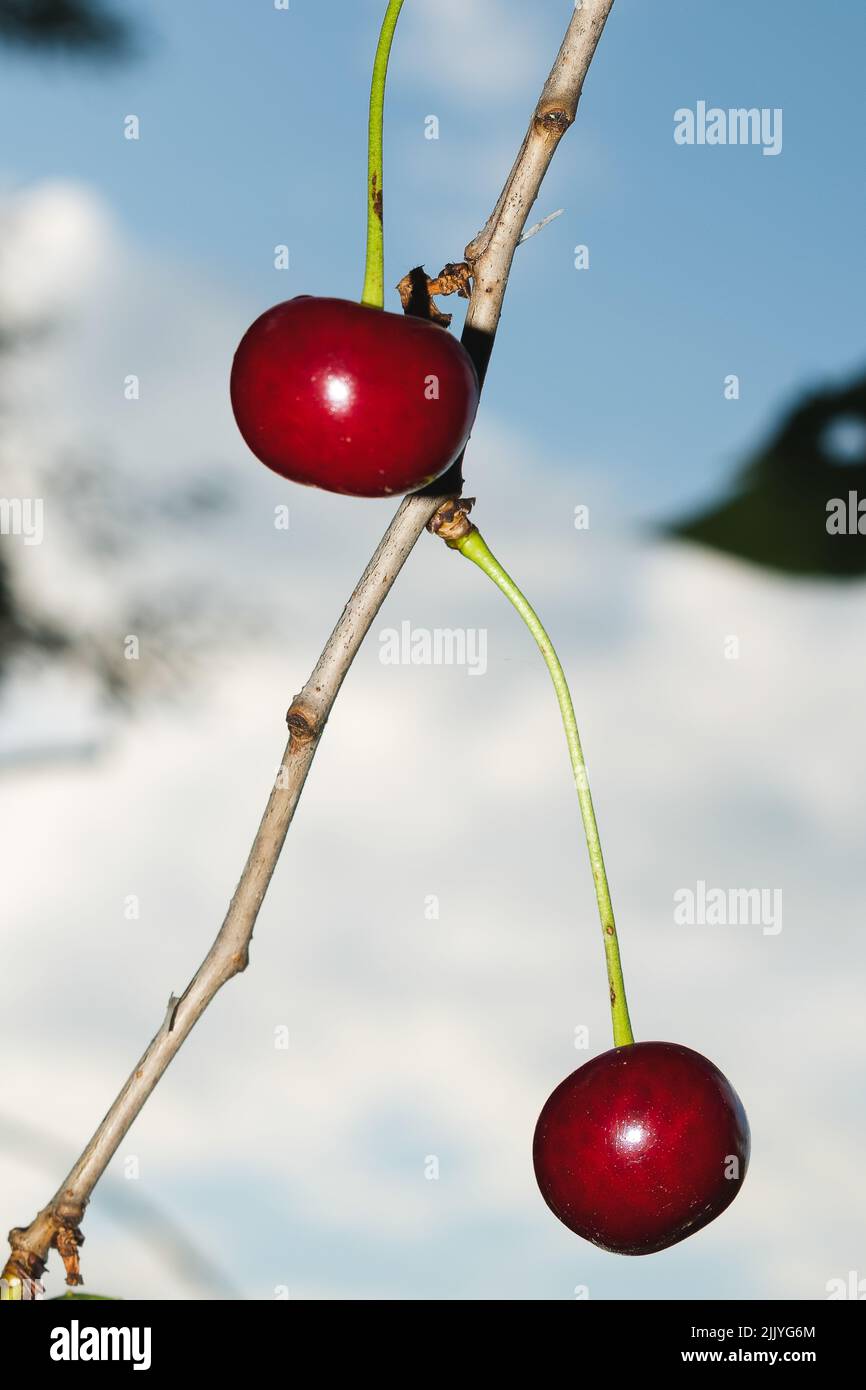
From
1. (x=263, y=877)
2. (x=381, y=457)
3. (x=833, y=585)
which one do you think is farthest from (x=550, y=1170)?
(x=833, y=585)

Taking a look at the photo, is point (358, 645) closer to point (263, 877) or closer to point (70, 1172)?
point (263, 877)

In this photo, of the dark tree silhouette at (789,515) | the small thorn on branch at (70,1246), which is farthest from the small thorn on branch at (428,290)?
the dark tree silhouette at (789,515)

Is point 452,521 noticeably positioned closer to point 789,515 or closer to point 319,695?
point 319,695

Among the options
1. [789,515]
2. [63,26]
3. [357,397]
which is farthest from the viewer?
[63,26]

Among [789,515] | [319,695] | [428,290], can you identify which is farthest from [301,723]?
[789,515]

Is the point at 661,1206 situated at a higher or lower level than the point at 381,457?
lower
